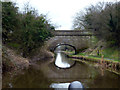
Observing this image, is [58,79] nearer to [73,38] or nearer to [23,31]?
[23,31]

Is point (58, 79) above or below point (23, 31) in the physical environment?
below

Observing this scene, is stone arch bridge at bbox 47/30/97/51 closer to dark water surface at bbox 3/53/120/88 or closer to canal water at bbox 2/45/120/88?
canal water at bbox 2/45/120/88

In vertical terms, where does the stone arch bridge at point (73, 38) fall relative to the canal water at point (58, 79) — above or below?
above

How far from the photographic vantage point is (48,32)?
19.1 metres

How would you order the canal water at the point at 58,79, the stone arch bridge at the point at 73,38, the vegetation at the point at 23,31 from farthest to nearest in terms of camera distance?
the stone arch bridge at the point at 73,38, the vegetation at the point at 23,31, the canal water at the point at 58,79

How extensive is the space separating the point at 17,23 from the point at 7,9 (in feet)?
7.36

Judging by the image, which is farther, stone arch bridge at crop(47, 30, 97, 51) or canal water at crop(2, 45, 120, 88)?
stone arch bridge at crop(47, 30, 97, 51)

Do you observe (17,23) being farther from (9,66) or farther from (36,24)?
(9,66)

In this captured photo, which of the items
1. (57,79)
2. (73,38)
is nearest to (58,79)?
(57,79)

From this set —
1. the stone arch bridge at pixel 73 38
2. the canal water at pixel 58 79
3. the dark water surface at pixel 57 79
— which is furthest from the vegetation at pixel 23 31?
the stone arch bridge at pixel 73 38

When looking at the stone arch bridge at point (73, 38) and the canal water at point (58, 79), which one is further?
the stone arch bridge at point (73, 38)

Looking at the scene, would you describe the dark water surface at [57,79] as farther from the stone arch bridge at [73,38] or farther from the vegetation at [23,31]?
the stone arch bridge at [73,38]

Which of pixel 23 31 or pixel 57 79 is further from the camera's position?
pixel 23 31

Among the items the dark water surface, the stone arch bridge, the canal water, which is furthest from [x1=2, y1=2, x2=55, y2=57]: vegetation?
the stone arch bridge
